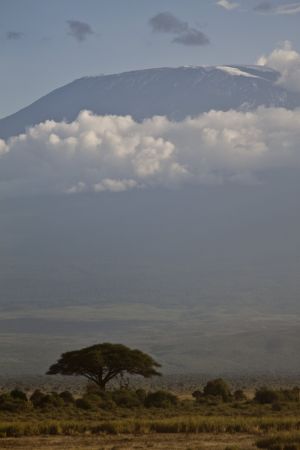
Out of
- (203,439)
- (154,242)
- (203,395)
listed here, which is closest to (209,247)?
(154,242)

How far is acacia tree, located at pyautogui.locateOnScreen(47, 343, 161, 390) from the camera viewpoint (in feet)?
153

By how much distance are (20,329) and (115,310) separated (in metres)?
19.4

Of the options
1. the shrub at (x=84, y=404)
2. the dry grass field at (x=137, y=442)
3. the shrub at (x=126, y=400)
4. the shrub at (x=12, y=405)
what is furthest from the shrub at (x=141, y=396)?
the dry grass field at (x=137, y=442)

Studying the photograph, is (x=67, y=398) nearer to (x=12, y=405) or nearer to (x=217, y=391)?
(x=12, y=405)

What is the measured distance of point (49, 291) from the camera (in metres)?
145

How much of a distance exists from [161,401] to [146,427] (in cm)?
1097

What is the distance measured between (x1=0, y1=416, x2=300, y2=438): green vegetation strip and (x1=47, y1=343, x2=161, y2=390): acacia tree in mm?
19763

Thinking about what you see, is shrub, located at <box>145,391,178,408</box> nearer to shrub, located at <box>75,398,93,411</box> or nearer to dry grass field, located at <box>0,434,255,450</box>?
shrub, located at <box>75,398,93,411</box>

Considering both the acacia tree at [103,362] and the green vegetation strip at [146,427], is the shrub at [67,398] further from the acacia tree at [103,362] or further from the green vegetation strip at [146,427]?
the green vegetation strip at [146,427]

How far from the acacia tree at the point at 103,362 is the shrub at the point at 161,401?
8715 millimetres

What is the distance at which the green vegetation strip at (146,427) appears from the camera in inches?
1000

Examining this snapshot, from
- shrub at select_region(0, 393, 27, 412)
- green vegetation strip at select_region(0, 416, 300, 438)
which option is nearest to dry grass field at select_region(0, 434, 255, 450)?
green vegetation strip at select_region(0, 416, 300, 438)

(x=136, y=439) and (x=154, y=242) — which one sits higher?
(x=154, y=242)

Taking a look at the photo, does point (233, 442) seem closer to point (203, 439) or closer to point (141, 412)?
point (203, 439)
